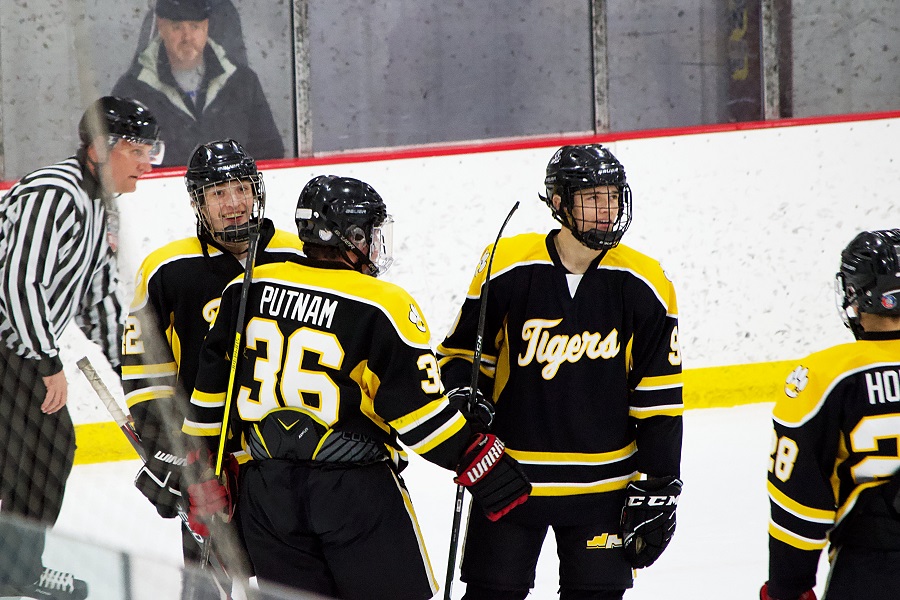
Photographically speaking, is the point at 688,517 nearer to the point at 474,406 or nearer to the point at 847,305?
the point at 474,406

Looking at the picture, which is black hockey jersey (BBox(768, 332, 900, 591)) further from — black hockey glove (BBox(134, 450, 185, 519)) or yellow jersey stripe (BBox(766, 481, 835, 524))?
black hockey glove (BBox(134, 450, 185, 519))

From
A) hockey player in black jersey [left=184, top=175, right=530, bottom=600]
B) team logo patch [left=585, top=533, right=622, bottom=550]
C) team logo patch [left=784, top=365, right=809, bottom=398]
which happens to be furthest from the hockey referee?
team logo patch [left=784, top=365, right=809, bottom=398]

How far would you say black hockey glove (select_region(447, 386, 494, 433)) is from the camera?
197 cm

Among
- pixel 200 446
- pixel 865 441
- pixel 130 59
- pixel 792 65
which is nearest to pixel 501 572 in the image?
pixel 200 446

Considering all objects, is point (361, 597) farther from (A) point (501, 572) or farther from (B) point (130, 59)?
(B) point (130, 59)

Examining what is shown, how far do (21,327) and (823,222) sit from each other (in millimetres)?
3398

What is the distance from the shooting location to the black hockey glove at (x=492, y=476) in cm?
184

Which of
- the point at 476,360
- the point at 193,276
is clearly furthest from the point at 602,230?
the point at 193,276

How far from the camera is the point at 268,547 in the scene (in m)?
1.83

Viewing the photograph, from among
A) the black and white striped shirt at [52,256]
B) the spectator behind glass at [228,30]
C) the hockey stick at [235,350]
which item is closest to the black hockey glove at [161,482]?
the hockey stick at [235,350]

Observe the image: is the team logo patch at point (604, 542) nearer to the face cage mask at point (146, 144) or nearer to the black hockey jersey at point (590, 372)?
the black hockey jersey at point (590, 372)

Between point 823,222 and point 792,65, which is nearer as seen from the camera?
point 823,222

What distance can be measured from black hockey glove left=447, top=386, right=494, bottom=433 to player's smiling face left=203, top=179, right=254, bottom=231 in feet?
1.82

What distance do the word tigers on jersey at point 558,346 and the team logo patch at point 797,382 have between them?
0.39 m
